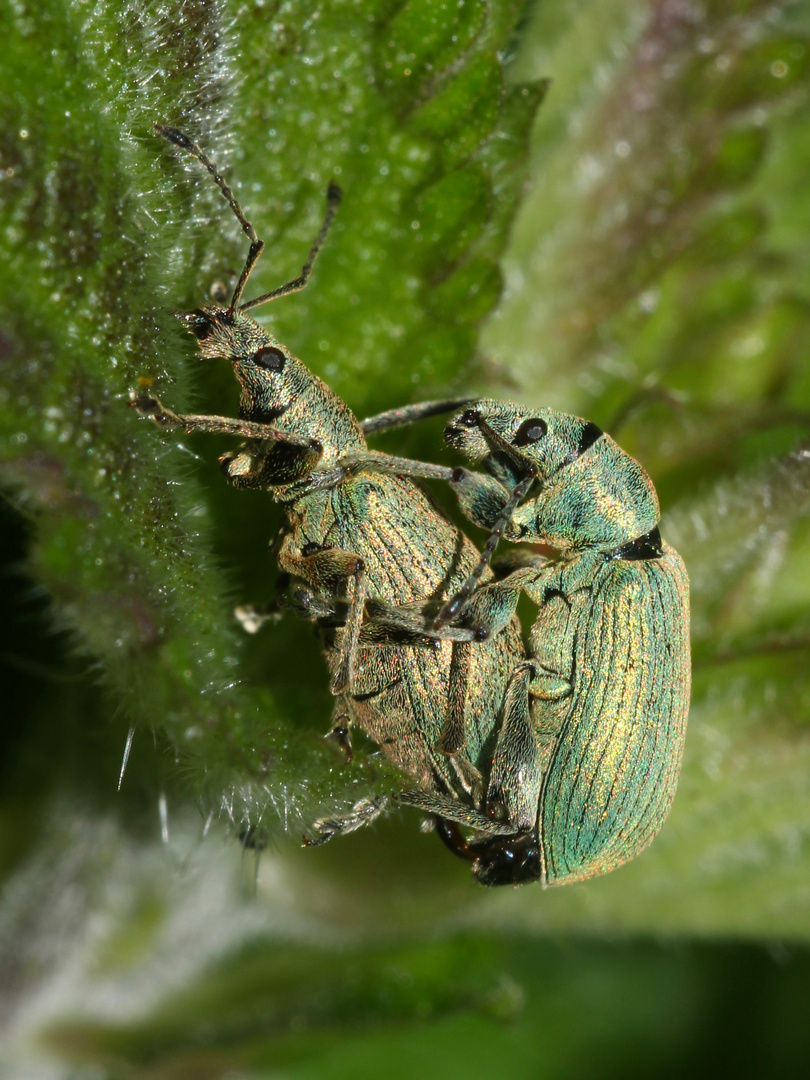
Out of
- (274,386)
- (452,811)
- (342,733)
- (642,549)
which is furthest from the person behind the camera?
(642,549)

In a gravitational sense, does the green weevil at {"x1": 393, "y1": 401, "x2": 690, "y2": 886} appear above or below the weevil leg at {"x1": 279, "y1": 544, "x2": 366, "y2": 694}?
below

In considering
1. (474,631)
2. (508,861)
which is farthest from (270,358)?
(508,861)

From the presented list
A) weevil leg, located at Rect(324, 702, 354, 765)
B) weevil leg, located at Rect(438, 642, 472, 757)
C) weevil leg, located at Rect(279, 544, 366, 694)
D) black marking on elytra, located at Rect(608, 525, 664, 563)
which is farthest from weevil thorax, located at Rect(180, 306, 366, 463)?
black marking on elytra, located at Rect(608, 525, 664, 563)

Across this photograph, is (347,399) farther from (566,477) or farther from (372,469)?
(566,477)

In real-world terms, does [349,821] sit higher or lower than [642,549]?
higher

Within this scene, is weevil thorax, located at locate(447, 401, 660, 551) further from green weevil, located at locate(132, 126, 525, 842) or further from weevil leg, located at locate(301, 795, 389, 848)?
weevil leg, located at locate(301, 795, 389, 848)

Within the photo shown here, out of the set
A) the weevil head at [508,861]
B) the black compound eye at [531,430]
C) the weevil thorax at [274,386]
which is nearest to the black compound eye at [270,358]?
the weevil thorax at [274,386]
